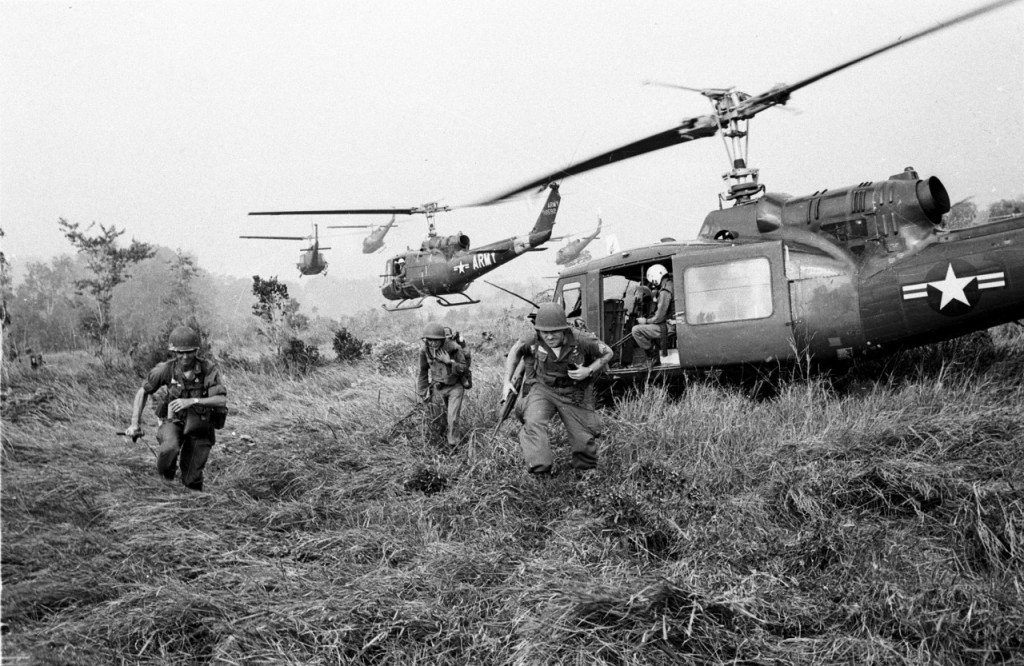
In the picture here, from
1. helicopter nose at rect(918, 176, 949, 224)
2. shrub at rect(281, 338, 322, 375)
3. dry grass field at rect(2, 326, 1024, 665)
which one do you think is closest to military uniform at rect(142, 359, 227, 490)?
dry grass field at rect(2, 326, 1024, 665)

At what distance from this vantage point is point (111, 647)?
3553mm

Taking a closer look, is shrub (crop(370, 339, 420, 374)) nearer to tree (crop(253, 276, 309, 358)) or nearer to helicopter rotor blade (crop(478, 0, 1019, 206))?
tree (crop(253, 276, 309, 358))

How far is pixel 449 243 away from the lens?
49.1 ft

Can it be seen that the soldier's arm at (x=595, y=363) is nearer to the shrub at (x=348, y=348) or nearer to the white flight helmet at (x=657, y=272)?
the white flight helmet at (x=657, y=272)

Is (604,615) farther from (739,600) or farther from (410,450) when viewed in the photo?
(410,450)

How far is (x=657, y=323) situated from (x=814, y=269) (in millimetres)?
1569

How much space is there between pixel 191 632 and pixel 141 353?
9.99 m

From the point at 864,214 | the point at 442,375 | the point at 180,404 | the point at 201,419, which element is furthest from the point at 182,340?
the point at 864,214

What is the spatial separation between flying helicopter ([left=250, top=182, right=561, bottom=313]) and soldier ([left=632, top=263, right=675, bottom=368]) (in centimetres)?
641

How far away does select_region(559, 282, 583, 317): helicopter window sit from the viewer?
781 cm

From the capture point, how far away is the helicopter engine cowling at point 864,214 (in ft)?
20.3

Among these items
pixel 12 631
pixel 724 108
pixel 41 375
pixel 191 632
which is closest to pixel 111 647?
pixel 191 632

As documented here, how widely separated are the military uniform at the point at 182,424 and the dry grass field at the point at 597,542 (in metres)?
0.24

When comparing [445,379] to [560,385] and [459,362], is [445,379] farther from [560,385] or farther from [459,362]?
[560,385]
